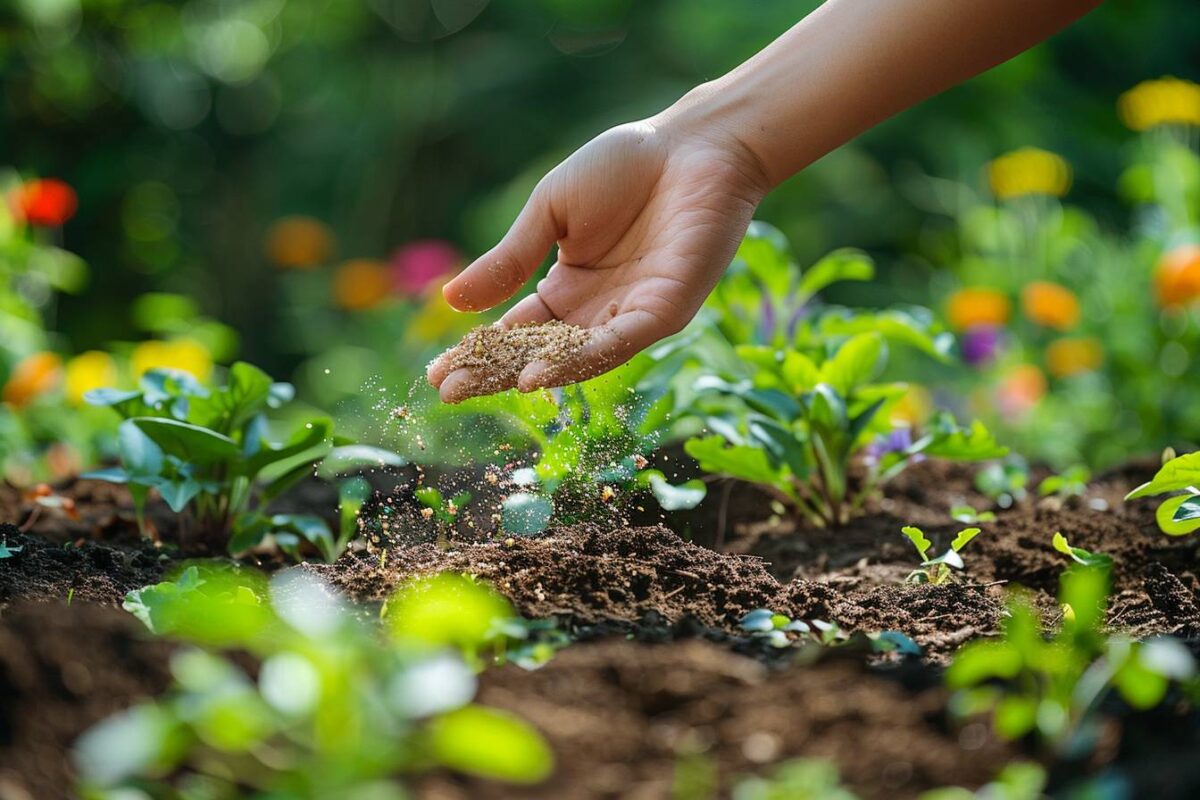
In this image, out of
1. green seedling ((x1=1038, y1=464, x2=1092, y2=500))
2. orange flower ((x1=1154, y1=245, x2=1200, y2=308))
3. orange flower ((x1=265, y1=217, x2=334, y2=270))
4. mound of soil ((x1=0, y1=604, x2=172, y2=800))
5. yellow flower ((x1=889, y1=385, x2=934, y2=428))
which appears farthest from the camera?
orange flower ((x1=265, y1=217, x2=334, y2=270))

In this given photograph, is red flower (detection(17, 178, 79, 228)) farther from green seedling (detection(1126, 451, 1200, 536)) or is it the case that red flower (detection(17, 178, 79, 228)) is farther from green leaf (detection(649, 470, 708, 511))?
green seedling (detection(1126, 451, 1200, 536))

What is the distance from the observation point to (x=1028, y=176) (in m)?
4.09

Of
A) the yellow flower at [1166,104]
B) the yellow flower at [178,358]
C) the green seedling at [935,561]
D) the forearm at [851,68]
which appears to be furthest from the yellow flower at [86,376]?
the yellow flower at [1166,104]

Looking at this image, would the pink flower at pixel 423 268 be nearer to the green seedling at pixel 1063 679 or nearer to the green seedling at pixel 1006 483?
the green seedling at pixel 1006 483

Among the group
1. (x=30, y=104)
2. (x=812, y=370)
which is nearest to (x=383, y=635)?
(x=812, y=370)

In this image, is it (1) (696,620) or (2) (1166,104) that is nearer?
A: (1) (696,620)

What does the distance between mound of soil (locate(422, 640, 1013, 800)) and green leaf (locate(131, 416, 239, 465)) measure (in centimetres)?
85

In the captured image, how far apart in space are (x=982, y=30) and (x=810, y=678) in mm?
1138

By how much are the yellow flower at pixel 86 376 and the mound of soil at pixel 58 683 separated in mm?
1922

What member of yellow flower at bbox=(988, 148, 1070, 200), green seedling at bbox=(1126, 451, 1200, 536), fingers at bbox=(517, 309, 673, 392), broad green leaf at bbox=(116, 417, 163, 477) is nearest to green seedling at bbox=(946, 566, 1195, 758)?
green seedling at bbox=(1126, 451, 1200, 536)

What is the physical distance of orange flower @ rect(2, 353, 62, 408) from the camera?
8.73ft

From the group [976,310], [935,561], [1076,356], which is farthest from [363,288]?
[935,561]

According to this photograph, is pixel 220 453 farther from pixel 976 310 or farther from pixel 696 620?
pixel 976 310

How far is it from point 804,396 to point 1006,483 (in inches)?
19.7
